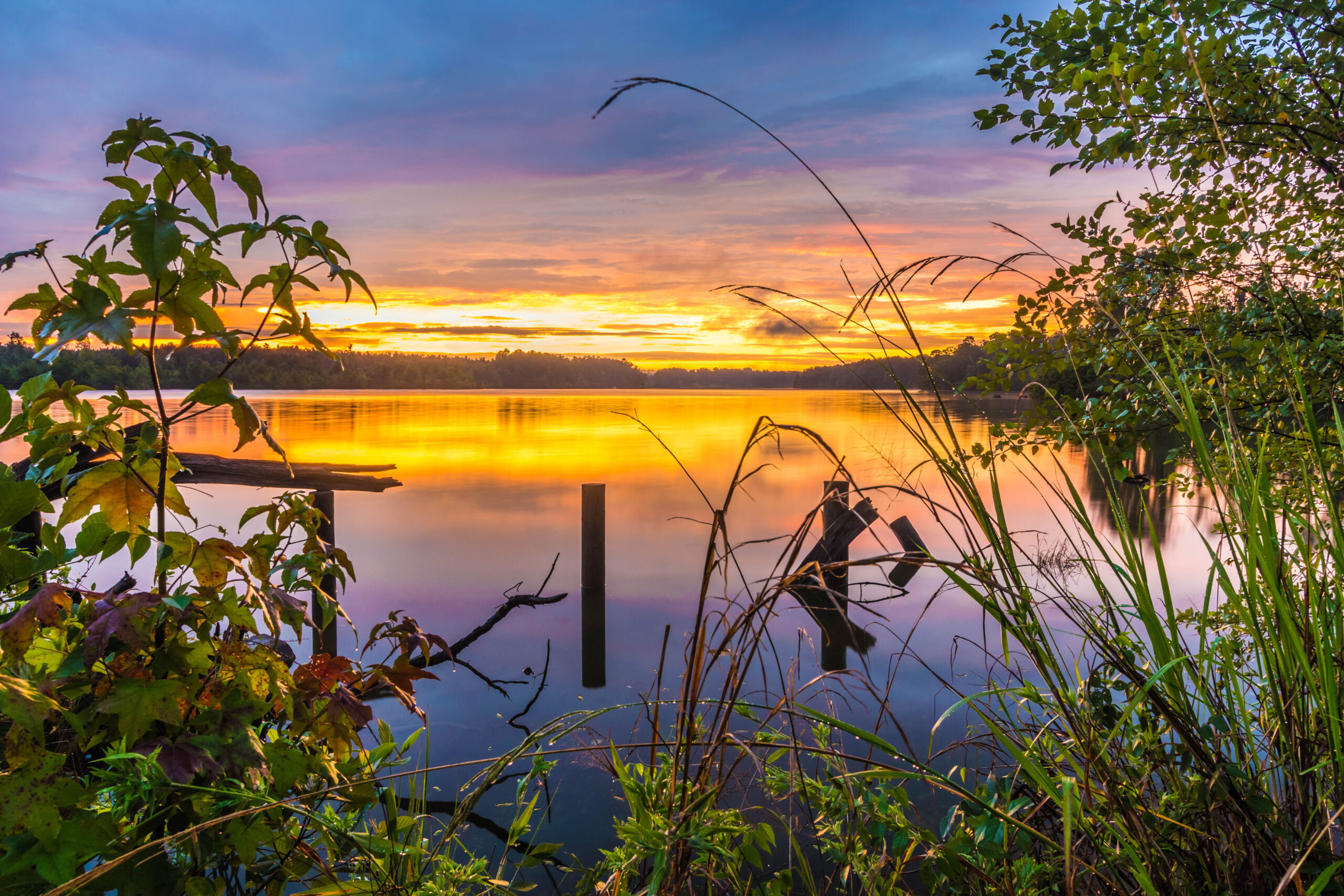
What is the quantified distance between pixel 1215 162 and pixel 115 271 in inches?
135

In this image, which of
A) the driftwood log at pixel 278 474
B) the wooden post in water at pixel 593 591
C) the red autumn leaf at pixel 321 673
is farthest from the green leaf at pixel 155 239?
the wooden post in water at pixel 593 591

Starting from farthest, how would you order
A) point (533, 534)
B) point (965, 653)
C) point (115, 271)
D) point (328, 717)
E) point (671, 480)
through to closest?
point (671, 480) < point (533, 534) < point (965, 653) < point (328, 717) < point (115, 271)

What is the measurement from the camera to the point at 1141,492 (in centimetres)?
179

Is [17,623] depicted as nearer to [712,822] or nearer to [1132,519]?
[712,822]

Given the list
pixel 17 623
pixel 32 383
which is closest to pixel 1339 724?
pixel 17 623

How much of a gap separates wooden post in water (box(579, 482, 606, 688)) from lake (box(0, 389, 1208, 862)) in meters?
0.16

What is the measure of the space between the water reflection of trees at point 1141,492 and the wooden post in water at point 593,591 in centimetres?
359

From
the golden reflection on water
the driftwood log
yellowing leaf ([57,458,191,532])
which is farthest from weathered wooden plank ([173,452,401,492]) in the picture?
yellowing leaf ([57,458,191,532])

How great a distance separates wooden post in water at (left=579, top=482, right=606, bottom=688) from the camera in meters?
5.65

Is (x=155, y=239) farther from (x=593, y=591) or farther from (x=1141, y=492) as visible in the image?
(x=593, y=591)

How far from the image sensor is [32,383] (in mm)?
1072

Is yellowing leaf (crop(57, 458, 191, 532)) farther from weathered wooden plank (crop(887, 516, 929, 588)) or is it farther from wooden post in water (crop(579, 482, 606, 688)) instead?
weathered wooden plank (crop(887, 516, 929, 588))

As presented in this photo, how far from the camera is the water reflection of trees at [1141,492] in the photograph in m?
1.30

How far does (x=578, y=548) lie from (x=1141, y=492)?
9.09 m
